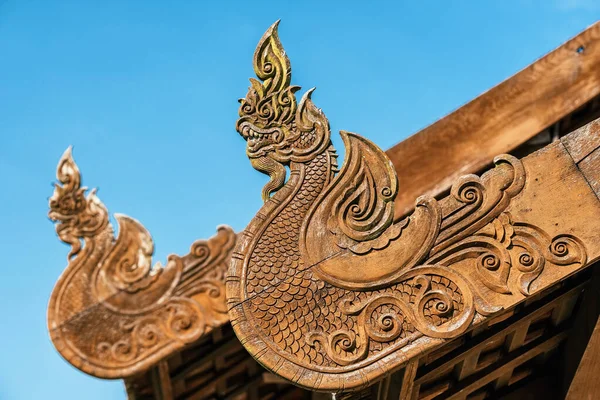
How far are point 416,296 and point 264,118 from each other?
1.02 metres

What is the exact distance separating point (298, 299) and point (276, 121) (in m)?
0.83

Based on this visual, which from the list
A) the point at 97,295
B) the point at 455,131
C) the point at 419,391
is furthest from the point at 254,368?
the point at 419,391

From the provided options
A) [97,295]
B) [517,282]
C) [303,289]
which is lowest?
[517,282]

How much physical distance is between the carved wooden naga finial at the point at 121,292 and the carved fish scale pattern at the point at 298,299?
377cm

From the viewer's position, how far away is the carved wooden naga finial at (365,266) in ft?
12.2

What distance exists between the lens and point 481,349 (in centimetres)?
469

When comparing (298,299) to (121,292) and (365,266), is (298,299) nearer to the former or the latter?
(365,266)

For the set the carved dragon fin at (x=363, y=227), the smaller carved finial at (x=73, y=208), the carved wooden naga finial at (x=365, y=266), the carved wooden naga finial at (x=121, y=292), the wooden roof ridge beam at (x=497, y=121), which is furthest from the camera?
the smaller carved finial at (x=73, y=208)

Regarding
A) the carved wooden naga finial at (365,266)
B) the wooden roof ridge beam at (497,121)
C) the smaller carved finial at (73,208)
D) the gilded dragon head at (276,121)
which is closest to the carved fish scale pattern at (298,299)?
the carved wooden naga finial at (365,266)

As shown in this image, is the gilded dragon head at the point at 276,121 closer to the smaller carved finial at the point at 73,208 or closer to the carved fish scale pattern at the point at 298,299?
the carved fish scale pattern at the point at 298,299

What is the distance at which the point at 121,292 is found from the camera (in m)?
8.12

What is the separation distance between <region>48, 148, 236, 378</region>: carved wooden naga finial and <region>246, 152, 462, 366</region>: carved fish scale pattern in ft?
12.4

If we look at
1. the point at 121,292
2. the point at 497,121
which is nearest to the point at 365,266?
the point at 497,121

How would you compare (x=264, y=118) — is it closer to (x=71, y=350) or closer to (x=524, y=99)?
(x=524, y=99)
